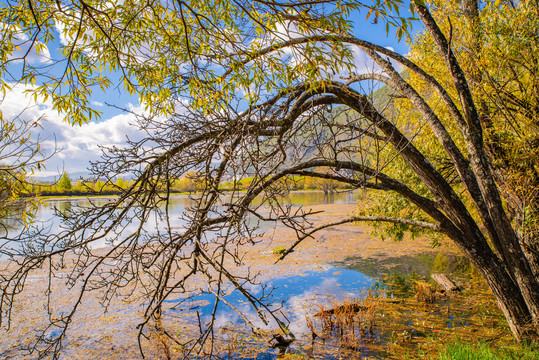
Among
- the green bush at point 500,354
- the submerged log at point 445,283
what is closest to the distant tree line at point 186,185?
the green bush at point 500,354

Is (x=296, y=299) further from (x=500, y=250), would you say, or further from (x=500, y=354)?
(x=500, y=250)

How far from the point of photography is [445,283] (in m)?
9.22

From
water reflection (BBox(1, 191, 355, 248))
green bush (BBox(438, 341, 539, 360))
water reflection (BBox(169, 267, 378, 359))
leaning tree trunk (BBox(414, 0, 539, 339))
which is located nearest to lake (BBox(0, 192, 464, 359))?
water reflection (BBox(169, 267, 378, 359))

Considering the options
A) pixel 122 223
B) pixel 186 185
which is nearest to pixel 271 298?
pixel 186 185

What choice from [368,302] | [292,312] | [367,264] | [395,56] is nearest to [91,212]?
[395,56]

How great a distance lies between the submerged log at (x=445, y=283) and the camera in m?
8.91

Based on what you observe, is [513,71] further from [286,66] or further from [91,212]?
[91,212]

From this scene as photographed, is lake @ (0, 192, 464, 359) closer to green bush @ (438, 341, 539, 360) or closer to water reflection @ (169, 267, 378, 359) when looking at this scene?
water reflection @ (169, 267, 378, 359)

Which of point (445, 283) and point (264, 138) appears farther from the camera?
point (445, 283)

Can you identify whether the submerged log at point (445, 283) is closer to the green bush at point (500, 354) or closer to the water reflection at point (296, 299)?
the water reflection at point (296, 299)

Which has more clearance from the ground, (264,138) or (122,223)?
(264,138)

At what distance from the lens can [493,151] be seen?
5.72m

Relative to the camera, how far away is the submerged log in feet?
29.2

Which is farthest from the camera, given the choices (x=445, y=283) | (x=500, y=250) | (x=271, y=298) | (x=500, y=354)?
(x=445, y=283)
